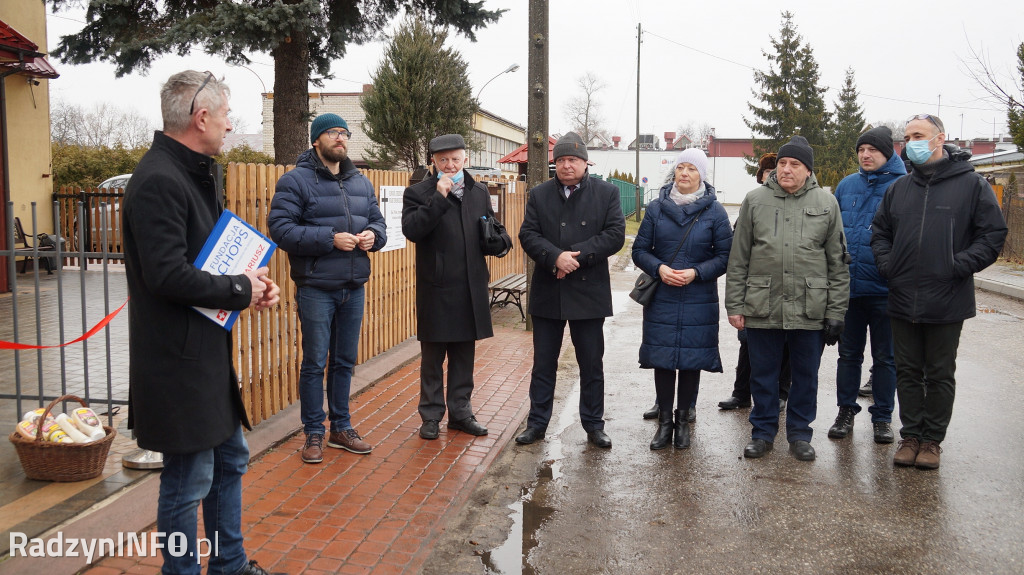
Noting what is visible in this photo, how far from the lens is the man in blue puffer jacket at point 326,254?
489 cm

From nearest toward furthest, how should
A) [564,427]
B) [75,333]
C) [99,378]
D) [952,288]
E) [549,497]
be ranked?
1. [549,497]
2. [952,288]
3. [564,427]
4. [99,378]
5. [75,333]

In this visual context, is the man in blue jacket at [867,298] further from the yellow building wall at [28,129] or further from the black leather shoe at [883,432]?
the yellow building wall at [28,129]

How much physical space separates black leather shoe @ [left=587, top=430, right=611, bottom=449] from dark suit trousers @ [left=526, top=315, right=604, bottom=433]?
4 cm

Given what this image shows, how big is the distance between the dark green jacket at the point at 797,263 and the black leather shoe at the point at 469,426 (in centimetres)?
194

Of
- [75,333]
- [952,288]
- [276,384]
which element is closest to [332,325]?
[276,384]

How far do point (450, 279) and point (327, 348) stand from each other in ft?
3.26

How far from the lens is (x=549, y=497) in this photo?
467cm

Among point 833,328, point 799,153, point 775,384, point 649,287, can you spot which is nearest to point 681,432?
point 775,384

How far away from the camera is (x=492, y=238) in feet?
18.4

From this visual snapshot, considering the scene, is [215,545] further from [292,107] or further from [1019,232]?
[1019,232]

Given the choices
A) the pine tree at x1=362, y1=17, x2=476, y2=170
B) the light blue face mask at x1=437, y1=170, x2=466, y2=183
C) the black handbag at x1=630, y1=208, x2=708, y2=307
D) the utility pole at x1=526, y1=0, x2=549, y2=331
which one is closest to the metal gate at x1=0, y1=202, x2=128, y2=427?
the light blue face mask at x1=437, y1=170, x2=466, y2=183

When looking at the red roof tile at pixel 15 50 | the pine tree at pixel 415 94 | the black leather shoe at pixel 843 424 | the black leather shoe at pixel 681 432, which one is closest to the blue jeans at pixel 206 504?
the black leather shoe at pixel 681 432

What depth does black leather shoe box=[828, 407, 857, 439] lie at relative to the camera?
228 inches

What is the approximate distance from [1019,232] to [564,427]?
17605mm
